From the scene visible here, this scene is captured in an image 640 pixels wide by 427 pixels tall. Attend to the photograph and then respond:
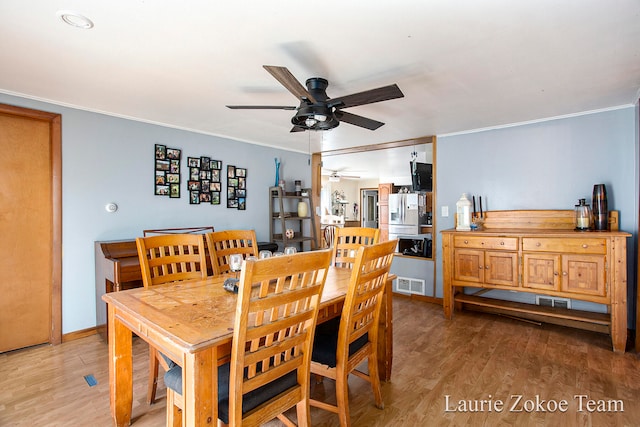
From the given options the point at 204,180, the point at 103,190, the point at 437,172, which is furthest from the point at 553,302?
the point at 103,190

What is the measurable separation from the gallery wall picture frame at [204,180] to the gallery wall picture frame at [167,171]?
0.15m

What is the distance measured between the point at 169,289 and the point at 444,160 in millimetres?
3581

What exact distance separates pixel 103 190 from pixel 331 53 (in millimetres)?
2671

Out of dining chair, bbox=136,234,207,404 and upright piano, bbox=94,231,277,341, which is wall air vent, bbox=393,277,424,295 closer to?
dining chair, bbox=136,234,207,404

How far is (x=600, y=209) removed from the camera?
3008 millimetres

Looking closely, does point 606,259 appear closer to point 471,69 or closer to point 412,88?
point 471,69

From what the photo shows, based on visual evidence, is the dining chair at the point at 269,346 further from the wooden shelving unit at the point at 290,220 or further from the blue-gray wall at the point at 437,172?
the wooden shelving unit at the point at 290,220

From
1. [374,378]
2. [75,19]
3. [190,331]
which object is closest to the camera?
[190,331]

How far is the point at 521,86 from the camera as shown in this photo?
2527 millimetres

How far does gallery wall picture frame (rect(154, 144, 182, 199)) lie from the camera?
3.59 metres

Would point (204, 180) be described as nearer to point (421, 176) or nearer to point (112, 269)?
point (112, 269)

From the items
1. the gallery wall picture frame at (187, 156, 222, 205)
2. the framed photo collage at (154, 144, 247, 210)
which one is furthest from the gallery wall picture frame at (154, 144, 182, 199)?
the gallery wall picture frame at (187, 156, 222, 205)

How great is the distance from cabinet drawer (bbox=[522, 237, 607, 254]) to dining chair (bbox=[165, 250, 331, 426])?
2704 millimetres

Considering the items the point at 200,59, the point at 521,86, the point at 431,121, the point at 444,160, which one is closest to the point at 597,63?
the point at 521,86
